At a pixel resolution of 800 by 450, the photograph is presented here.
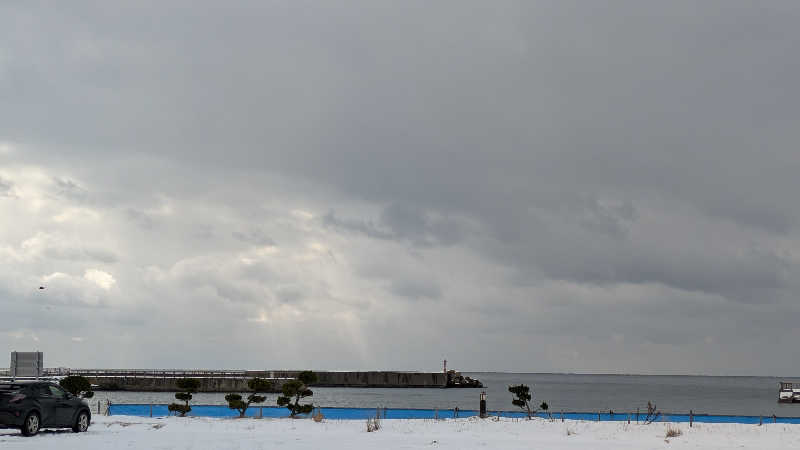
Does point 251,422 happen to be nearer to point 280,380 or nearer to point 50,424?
point 50,424

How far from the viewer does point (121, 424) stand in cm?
3203

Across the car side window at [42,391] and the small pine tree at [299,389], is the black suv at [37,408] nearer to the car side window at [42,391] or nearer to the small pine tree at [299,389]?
the car side window at [42,391]

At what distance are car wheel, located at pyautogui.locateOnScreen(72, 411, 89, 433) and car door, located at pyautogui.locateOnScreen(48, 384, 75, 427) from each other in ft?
1.22

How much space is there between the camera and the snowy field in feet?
79.8

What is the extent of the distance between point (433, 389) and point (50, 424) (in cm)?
17390

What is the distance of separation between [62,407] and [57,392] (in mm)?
777

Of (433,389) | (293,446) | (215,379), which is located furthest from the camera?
(433,389)

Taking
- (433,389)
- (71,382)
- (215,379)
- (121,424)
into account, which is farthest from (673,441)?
(433,389)

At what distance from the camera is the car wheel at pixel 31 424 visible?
84.6 feet

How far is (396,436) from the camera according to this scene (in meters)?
28.8

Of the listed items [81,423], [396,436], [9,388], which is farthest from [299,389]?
[9,388]

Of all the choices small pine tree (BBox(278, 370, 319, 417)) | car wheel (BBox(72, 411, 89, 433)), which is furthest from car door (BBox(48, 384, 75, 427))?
small pine tree (BBox(278, 370, 319, 417))

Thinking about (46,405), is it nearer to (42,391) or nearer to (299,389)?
(42,391)

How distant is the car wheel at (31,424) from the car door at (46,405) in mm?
263
